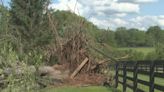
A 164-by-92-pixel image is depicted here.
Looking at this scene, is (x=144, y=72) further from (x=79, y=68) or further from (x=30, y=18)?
(x=30, y=18)

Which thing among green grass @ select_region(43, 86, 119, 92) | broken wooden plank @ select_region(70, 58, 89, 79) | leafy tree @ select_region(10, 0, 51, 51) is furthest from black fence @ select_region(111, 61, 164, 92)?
leafy tree @ select_region(10, 0, 51, 51)

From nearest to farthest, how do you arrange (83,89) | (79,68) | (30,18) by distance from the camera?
(83,89)
(79,68)
(30,18)

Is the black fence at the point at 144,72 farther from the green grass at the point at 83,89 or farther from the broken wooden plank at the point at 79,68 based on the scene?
the broken wooden plank at the point at 79,68

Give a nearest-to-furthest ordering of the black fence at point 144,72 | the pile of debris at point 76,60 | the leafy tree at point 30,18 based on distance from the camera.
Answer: the black fence at point 144,72 → the pile of debris at point 76,60 → the leafy tree at point 30,18

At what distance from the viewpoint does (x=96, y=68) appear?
24.4 metres

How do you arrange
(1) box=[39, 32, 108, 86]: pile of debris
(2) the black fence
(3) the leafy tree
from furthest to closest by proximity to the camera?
(3) the leafy tree, (1) box=[39, 32, 108, 86]: pile of debris, (2) the black fence

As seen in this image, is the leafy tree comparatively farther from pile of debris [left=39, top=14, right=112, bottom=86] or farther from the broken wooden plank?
the broken wooden plank

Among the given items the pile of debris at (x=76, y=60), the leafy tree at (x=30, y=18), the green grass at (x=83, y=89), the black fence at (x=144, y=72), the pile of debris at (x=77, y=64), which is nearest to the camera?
the black fence at (x=144, y=72)

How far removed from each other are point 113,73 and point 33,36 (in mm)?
32662

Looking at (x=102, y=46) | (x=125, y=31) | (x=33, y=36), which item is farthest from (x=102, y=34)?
(x=125, y=31)

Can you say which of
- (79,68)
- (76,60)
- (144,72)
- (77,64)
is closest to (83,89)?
(79,68)

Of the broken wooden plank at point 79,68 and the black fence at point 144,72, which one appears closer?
the black fence at point 144,72

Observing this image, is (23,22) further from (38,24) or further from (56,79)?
(56,79)

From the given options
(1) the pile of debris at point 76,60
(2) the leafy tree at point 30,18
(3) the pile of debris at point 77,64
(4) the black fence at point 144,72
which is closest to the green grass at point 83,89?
(4) the black fence at point 144,72
